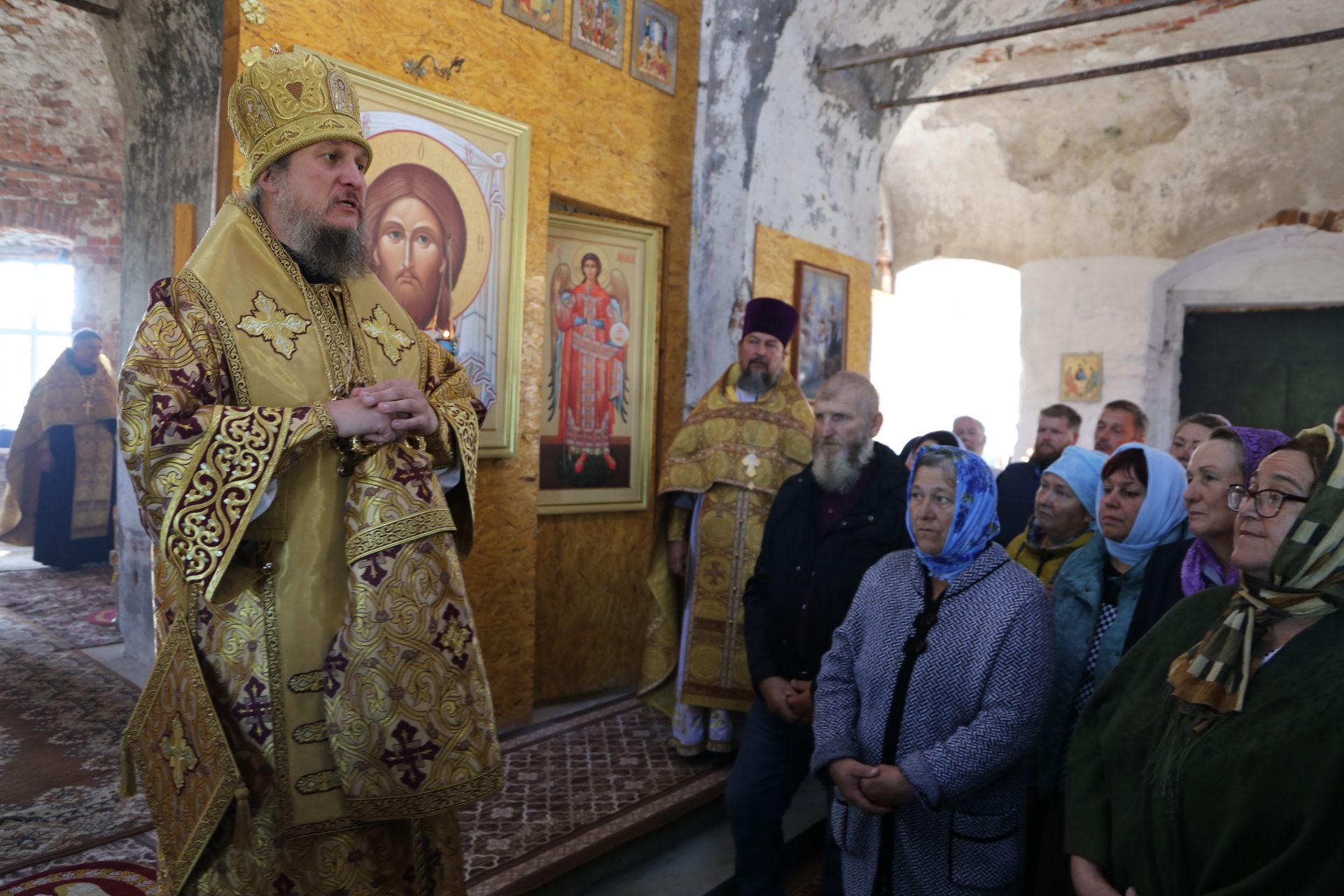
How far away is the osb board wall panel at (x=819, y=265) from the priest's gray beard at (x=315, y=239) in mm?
3993

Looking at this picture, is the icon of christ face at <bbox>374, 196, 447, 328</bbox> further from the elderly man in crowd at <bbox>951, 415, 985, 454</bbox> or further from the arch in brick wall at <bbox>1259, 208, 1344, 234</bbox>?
the arch in brick wall at <bbox>1259, 208, 1344, 234</bbox>

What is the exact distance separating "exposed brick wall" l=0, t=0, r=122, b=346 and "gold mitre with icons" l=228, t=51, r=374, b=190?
870 centimetres

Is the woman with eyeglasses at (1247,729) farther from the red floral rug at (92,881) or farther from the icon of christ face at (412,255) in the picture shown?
the icon of christ face at (412,255)

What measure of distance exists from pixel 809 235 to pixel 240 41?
4121mm

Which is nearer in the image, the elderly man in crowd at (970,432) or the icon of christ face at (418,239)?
the icon of christ face at (418,239)

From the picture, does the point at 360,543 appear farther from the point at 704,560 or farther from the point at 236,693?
the point at 704,560

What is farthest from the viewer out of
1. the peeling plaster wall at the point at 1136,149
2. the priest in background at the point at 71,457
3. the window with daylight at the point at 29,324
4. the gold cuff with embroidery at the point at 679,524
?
the window with daylight at the point at 29,324

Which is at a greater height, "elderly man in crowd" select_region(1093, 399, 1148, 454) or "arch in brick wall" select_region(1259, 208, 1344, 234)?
"arch in brick wall" select_region(1259, 208, 1344, 234)

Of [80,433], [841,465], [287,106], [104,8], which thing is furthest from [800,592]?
[80,433]

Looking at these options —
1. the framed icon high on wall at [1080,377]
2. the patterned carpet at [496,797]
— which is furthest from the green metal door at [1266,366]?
the patterned carpet at [496,797]

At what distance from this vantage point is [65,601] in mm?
7246

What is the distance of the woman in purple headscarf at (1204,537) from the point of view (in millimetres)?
2541

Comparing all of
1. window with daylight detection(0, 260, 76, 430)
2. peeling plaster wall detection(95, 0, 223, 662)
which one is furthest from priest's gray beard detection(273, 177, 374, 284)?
window with daylight detection(0, 260, 76, 430)

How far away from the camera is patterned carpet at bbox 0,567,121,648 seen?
6.09m
